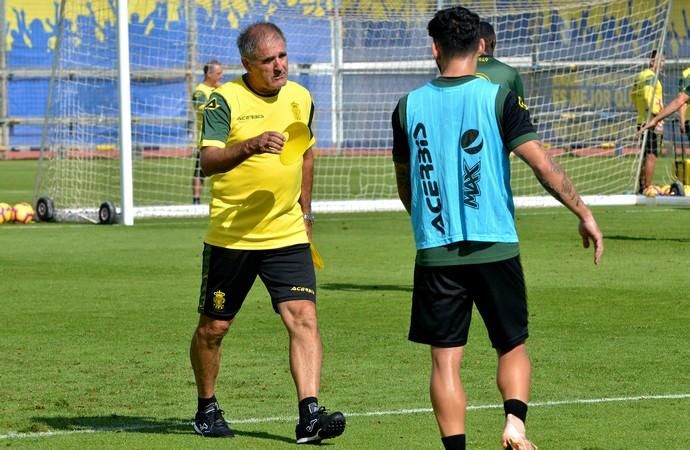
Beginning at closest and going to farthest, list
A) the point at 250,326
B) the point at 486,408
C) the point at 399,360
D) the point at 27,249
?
the point at 486,408
the point at 399,360
the point at 250,326
the point at 27,249

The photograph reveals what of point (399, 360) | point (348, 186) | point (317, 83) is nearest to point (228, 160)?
point (399, 360)

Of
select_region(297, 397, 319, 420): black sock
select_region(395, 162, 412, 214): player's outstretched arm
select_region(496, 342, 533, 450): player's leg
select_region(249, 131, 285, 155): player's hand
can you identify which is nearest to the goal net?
select_region(297, 397, 319, 420): black sock

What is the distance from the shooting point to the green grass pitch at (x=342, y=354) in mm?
7621

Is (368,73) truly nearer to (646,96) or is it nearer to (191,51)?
(191,51)

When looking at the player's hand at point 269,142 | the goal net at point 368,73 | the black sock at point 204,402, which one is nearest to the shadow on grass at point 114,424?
the black sock at point 204,402

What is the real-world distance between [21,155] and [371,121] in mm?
17804

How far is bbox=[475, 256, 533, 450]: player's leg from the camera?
6.33 meters

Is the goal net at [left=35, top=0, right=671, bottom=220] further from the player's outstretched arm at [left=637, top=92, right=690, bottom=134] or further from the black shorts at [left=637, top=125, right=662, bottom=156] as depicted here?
the player's outstretched arm at [left=637, top=92, right=690, bottom=134]

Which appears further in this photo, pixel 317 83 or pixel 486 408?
pixel 317 83

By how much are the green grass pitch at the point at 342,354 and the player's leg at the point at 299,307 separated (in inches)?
11.4

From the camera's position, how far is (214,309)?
7723 mm

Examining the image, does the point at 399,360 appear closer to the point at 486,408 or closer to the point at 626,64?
the point at 486,408

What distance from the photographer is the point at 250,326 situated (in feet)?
37.3

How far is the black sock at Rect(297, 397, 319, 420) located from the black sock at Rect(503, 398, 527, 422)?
130cm
